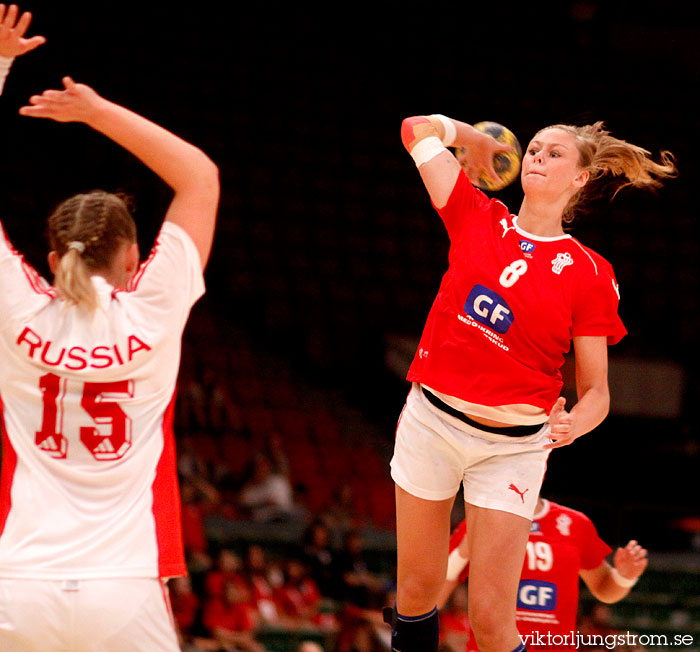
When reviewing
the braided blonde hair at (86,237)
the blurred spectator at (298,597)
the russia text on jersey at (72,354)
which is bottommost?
the blurred spectator at (298,597)

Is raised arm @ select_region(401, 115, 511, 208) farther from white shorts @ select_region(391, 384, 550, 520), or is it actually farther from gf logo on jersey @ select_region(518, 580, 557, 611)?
gf logo on jersey @ select_region(518, 580, 557, 611)

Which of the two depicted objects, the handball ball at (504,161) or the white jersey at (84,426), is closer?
the white jersey at (84,426)

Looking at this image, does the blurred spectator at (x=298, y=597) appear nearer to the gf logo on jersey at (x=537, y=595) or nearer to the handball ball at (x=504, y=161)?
the gf logo on jersey at (x=537, y=595)

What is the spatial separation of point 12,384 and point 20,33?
91 cm

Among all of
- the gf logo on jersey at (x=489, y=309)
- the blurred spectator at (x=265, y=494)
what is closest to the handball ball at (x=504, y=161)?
the gf logo on jersey at (x=489, y=309)

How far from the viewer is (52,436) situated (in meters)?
2.62

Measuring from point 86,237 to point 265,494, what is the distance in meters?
8.73

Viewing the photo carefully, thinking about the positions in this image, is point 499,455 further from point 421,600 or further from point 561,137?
point 561,137

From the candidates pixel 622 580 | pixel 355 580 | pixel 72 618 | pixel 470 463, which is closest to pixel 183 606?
pixel 355 580

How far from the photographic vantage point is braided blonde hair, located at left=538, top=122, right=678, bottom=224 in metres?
4.21

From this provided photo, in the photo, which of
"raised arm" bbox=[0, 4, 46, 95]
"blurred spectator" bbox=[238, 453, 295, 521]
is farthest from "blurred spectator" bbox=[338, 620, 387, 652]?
"raised arm" bbox=[0, 4, 46, 95]

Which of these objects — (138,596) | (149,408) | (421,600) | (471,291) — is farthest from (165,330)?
(421,600)

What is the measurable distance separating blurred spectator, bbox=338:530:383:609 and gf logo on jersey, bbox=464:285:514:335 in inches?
209

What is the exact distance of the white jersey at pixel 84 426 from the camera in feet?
8.47
